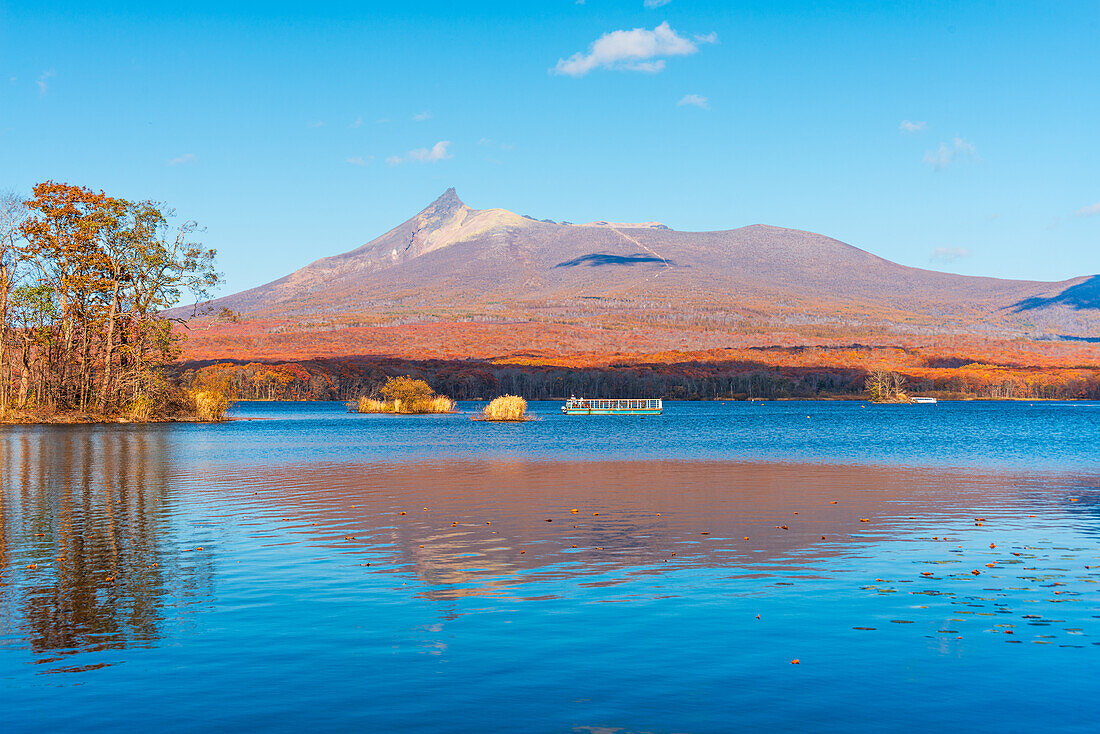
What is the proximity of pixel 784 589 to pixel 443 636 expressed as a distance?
5.20 meters

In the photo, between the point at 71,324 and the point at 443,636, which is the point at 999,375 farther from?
the point at 443,636

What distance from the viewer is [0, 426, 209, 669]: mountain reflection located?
10.6 metres

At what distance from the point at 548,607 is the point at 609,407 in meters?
101

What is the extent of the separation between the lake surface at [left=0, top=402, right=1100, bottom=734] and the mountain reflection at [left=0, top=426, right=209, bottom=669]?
0.08 meters

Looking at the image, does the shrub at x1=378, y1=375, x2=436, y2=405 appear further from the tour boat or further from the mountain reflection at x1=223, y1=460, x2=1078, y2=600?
the mountain reflection at x1=223, y1=460, x2=1078, y2=600

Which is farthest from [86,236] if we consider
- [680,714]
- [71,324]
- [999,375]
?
[999,375]

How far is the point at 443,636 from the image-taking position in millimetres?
10266

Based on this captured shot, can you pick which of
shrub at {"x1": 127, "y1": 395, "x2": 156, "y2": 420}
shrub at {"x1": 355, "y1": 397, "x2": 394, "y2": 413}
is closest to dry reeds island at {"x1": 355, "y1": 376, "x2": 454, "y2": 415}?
shrub at {"x1": 355, "y1": 397, "x2": 394, "y2": 413}

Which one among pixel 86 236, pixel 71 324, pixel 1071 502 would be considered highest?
pixel 86 236

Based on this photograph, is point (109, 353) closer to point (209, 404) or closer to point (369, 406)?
point (209, 404)

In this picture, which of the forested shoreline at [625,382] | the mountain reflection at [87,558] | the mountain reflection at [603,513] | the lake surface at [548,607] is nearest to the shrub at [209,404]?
the mountain reflection at [87,558]

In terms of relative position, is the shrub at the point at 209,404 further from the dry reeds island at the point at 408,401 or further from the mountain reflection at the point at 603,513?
the mountain reflection at the point at 603,513

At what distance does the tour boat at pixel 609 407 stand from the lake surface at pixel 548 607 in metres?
81.1

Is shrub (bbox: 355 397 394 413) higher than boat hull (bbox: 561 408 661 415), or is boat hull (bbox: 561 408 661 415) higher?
shrub (bbox: 355 397 394 413)
